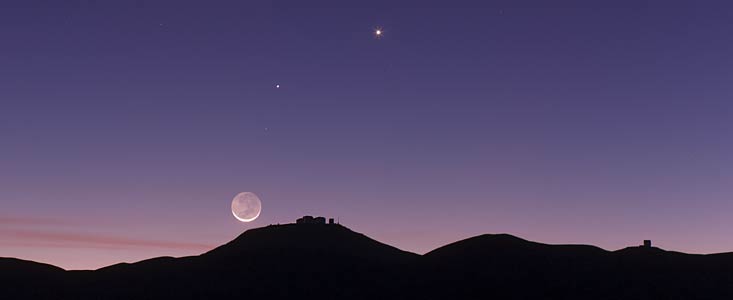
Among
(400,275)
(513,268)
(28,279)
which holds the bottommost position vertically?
(28,279)

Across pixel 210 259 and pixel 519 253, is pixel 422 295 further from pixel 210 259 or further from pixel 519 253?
pixel 210 259

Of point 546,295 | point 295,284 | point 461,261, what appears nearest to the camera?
point 546,295

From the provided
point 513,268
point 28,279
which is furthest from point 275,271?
point 28,279

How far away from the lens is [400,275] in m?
122

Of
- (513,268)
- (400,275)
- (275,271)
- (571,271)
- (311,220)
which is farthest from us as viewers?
(311,220)

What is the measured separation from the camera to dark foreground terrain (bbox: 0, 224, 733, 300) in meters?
111

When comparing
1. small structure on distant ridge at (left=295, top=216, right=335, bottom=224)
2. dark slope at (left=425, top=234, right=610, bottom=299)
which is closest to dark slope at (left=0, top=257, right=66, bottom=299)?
small structure on distant ridge at (left=295, top=216, right=335, bottom=224)

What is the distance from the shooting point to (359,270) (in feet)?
412

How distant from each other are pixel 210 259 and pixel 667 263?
71346 mm

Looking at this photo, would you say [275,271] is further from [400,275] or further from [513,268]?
[513,268]

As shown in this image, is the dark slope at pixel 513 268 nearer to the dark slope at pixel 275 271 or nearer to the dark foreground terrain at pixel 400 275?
the dark foreground terrain at pixel 400 275

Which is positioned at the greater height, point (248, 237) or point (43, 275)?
point (248, 237)

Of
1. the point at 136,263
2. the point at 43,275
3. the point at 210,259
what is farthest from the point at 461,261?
the point at 43,275

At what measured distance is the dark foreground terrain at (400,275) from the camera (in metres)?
111
